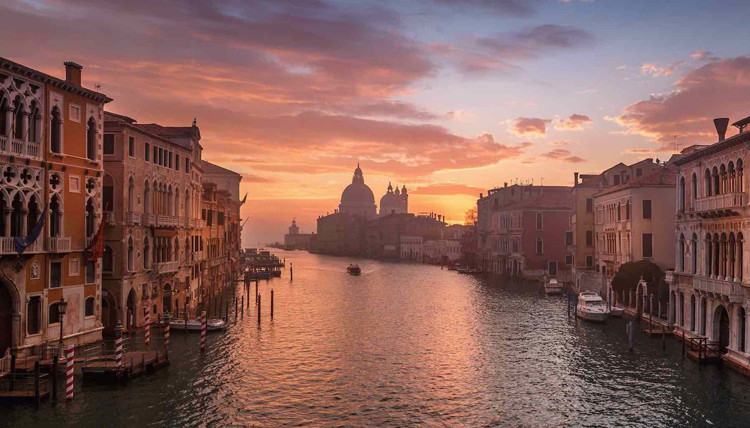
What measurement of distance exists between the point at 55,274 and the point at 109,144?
8766mm

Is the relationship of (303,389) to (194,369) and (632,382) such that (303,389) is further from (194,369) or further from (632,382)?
(632,382)

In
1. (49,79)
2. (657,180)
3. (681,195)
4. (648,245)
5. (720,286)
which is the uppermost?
(49,79)

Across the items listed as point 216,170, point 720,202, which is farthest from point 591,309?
point 216,170

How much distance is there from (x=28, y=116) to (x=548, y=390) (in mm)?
25024

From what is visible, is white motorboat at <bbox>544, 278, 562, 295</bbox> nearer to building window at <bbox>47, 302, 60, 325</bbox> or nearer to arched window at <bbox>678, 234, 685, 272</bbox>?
arched window at <bbox>678, 234, 685, 272</bbox>

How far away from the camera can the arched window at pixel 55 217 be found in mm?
28266

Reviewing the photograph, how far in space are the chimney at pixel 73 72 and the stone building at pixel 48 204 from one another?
0.15 feet

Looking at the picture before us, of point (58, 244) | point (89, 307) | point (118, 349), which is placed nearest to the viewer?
point (118, 349)

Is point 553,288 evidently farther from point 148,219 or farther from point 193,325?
point 148,219

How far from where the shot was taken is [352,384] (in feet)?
88.3

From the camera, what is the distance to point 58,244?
27969 mm

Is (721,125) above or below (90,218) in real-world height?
above

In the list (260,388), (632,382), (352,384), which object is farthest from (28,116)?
(632,382)

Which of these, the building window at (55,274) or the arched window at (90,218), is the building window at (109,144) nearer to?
the arched window at (90,218)
